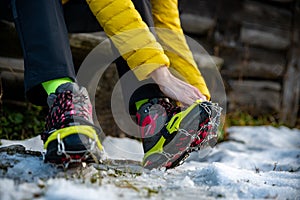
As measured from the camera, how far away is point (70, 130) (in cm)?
119

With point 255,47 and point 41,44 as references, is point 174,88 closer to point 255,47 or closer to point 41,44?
point 41,44

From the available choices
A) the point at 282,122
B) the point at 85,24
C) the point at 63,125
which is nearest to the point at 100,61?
the point at 85,24

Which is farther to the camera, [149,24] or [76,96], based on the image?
[149,24]

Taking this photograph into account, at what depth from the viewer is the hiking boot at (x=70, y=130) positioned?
3.85 ft

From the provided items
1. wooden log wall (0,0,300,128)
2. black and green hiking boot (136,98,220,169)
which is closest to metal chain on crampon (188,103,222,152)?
black and green hiking boot (136,98,220,169)

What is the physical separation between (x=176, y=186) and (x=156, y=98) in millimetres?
428

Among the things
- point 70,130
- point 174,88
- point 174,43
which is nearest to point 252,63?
point 174,43

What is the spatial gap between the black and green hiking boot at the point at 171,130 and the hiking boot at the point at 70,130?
294mm

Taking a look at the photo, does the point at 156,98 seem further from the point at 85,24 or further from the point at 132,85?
the point at 85,24

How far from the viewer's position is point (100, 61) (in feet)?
8.18

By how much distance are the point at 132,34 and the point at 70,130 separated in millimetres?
481

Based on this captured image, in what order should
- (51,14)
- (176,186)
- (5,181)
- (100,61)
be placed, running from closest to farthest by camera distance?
(5,181)
(176,186)
(51,14)
(100,61)

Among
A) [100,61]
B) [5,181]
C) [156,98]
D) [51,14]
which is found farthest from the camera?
[100,61]

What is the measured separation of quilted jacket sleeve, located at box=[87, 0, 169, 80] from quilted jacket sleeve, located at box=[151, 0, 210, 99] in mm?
268
